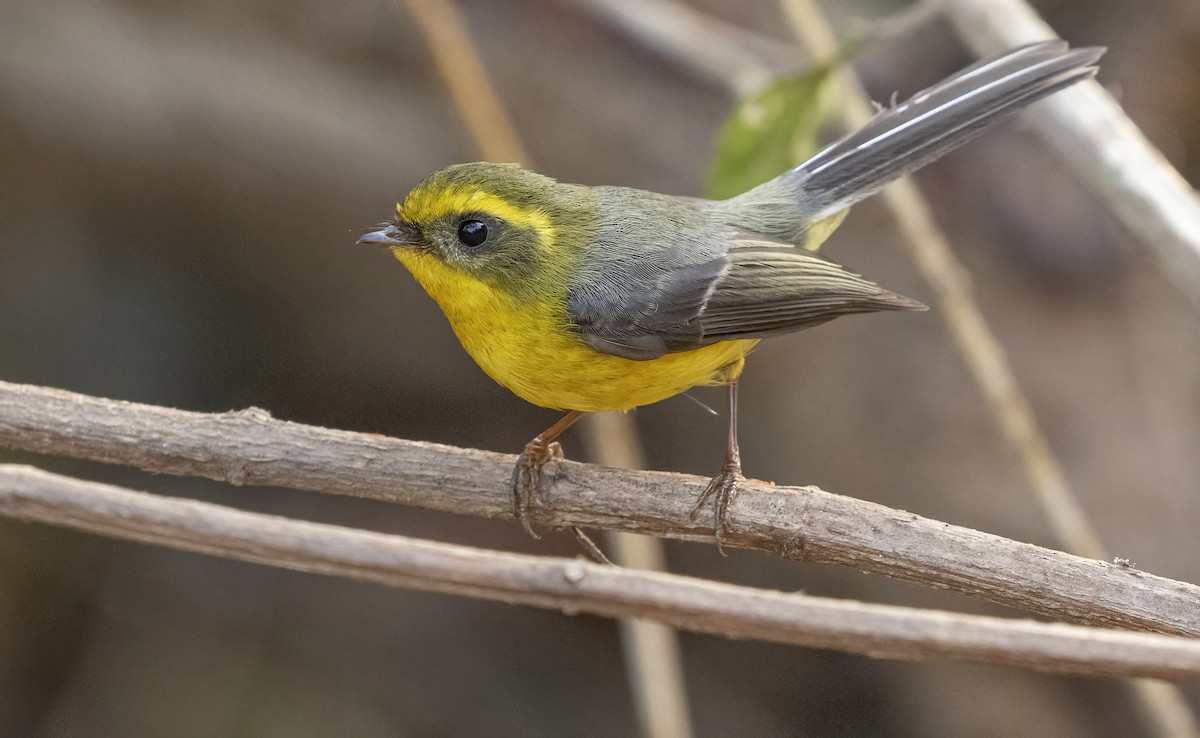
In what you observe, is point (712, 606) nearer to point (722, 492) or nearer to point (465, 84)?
point (722, 492)

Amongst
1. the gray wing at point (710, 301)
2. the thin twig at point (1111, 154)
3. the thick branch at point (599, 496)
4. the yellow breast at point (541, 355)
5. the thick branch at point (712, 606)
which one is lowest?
the thick branch at point (712, 606)

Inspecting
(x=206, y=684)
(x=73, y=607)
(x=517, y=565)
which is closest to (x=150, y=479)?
(x=73, y=607)

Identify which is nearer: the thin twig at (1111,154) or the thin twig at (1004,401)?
the thin twig at (1111,154)

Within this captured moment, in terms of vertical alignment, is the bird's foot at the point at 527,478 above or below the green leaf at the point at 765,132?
below

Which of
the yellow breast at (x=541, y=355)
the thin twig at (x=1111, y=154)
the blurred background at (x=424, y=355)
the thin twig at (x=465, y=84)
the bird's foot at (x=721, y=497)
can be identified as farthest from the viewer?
the blurred background at (x=424, y=355)

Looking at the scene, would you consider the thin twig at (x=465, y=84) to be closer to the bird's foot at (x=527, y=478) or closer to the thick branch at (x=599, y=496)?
the bird's foot at (x=527, y=478)

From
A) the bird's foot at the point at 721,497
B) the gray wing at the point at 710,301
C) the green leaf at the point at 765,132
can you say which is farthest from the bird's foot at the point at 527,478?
the green leaf at the point at 765,132

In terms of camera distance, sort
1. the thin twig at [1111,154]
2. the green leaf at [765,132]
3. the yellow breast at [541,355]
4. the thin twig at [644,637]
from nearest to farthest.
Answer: the yellow breast at [541,355], the thin twig at [1111,154], the green leaf at [765,132], the thin twig at [644,637]

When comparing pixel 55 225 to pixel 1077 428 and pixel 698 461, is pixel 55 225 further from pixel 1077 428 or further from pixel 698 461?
pixel 1077 428
